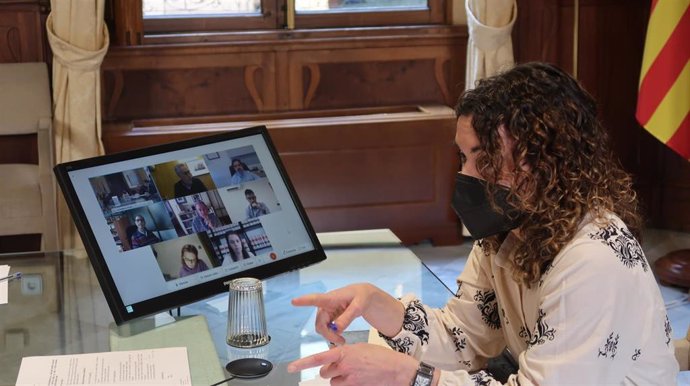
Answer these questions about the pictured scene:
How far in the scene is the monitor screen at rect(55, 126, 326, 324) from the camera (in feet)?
6.18

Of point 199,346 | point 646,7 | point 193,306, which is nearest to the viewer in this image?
point 199,346

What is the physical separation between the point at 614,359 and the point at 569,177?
0.95 feet

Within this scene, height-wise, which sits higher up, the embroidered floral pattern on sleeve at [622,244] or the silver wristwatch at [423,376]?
the embroidered floral pattern on sleeve at [622,244]

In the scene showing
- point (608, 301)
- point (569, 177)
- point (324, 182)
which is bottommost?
point (324, 182)

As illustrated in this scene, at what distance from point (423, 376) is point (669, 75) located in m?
2.59

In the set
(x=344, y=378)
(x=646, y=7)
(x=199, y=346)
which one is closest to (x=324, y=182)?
(x=646, y=7)

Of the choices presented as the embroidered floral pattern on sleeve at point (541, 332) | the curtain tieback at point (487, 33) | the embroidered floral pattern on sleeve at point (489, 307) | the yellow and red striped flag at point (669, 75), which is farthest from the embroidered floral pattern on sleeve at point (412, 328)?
the curtain tieback at point (487, 33)

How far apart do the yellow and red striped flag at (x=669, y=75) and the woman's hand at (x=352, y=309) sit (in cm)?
230

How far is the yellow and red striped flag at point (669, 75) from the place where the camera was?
368 centimetres

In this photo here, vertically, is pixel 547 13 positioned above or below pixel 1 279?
above

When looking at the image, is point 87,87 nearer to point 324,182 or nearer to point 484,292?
point 324,182

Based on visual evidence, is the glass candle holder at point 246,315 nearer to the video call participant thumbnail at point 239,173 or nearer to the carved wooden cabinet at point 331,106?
the video call participant thumbnail at point 239,173

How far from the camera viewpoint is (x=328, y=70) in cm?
444

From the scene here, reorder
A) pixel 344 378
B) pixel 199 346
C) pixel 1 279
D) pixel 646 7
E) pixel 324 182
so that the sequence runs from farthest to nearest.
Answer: pixel 646 7 < pixel 324 182 < pixel 1 279 < pixel 199 346 < pixel 344 378
